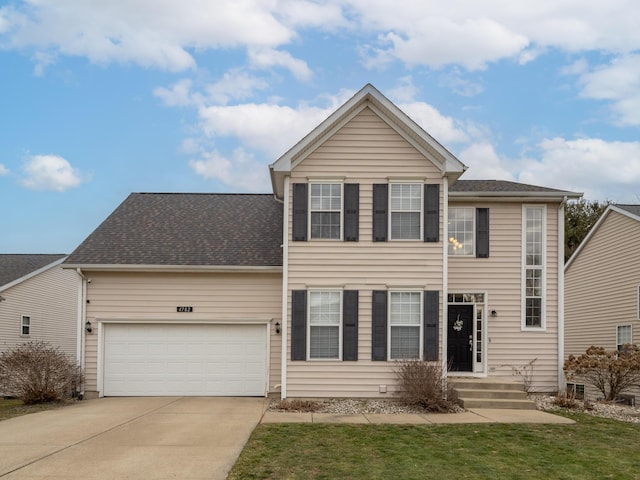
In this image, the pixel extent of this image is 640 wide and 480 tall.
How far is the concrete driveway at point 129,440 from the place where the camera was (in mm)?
7828

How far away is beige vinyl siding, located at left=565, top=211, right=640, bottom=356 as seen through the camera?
19000 millimetres

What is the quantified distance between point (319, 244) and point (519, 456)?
7067 mm

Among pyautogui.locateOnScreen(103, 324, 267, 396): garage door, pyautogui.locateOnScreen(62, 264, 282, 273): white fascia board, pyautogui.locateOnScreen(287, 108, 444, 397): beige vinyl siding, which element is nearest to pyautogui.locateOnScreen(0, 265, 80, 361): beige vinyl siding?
pyautogui.locateOnScreen(62, 264, 282, 273): white fascia board

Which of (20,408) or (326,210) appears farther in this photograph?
(326,210)

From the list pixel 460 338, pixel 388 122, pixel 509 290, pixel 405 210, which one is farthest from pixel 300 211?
pixel 509 290

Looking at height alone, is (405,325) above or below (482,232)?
below

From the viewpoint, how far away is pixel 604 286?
2089 cm

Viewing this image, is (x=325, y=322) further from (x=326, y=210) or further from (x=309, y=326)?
(x=326, y=210)

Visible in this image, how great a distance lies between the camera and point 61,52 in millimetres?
16719

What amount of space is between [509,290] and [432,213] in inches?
119

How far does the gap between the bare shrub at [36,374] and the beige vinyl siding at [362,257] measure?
17.4ft

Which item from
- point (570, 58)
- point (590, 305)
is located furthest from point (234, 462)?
point (590, 305)

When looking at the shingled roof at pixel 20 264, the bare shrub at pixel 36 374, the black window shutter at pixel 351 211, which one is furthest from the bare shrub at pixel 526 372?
the shingled roof at pixel 20 264

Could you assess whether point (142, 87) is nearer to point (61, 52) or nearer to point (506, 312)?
point (61, 52)
